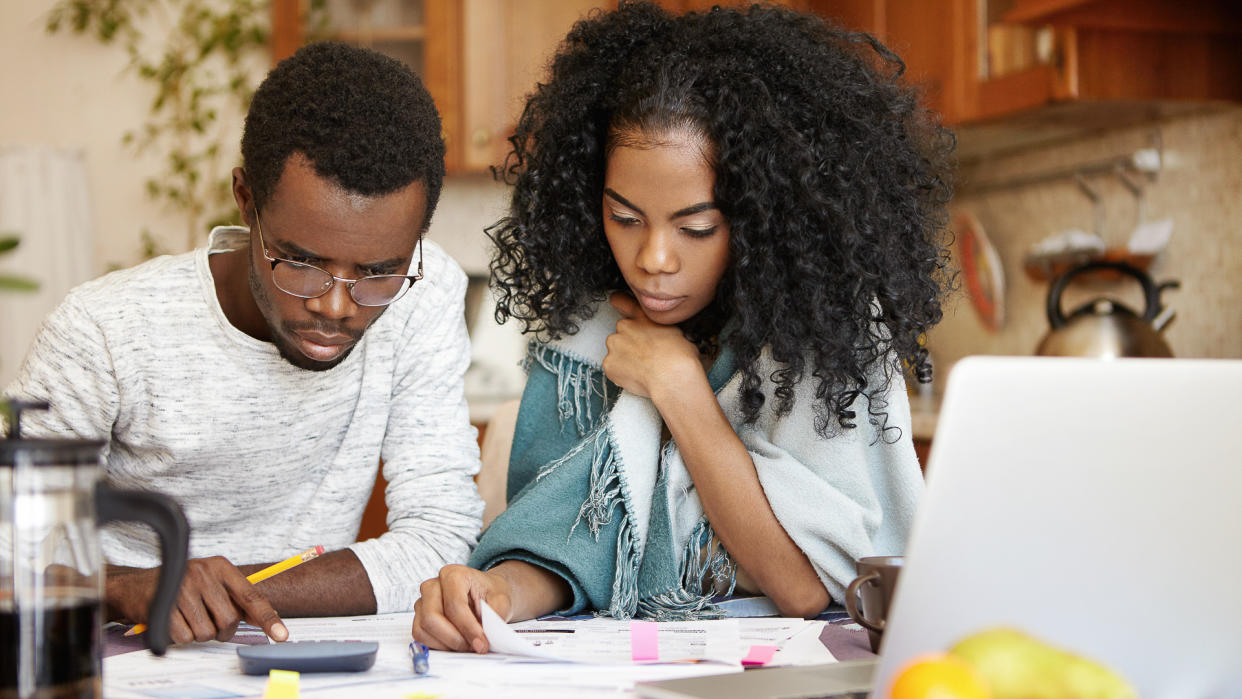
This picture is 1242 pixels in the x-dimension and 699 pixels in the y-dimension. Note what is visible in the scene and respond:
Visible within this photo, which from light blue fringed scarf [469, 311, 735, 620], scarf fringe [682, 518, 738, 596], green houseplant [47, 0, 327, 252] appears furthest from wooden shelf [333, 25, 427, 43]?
scarf fringe [682, 518, 738, 596]

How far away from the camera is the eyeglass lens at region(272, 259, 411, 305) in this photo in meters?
1.12

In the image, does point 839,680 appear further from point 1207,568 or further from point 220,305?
point 220,305

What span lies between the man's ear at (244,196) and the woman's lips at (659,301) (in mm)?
426

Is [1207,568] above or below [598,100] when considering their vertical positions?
below

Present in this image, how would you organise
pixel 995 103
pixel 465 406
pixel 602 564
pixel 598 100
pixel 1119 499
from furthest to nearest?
pixel 995 103, pixel 465 406, pixel 598 100, pixel 602 564, pixel 1119 499

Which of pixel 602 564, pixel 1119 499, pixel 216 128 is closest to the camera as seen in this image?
pixel 1119 499

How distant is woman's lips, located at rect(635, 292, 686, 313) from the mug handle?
393mm

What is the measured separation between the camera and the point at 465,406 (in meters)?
1.45

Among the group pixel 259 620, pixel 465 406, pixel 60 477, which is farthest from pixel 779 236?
pixel 60 477

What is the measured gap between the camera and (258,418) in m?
1.29

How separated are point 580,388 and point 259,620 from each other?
49cm

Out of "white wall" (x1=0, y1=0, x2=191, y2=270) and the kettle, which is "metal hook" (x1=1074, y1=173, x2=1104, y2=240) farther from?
"white wall" (x1=0, y1=0, x2=191, y2=270)

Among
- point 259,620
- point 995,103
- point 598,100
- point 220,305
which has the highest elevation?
point 995,103

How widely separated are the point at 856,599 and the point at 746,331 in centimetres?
34
